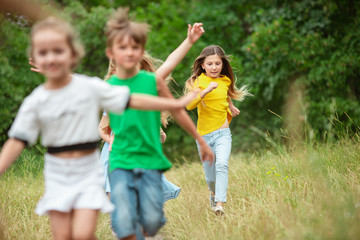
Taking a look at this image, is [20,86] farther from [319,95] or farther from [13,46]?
[319,95]

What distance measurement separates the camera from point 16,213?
4.74m

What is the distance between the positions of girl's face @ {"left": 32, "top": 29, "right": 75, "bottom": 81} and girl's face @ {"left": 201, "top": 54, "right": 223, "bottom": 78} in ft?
9.02

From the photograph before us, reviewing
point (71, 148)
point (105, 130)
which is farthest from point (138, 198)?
point (105, 130)

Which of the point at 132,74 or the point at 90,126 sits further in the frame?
the point at 132,74

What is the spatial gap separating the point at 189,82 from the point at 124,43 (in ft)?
7.65

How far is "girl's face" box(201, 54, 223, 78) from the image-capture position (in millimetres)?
5227

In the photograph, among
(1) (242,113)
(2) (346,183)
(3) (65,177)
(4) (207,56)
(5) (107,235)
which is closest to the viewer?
(3) (65,177)

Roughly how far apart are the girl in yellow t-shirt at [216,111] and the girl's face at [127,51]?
1.63 m

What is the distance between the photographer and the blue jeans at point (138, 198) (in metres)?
3.04

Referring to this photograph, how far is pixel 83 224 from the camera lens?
106 inches

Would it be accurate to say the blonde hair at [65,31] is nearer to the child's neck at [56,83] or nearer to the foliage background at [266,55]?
the child's neck at [56,83]

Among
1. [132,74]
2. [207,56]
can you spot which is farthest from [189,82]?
[132,74]

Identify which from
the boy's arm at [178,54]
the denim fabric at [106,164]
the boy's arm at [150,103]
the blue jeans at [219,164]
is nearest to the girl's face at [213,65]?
the blue jeans at [219,164]

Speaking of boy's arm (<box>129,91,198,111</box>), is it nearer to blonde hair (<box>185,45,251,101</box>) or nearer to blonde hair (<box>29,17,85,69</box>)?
blonde hair (<box>29,17,85,69</box>)
